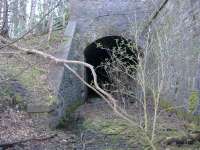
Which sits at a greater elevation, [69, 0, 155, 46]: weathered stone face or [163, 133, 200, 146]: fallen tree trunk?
[69, 0, 155, 46]: weathered stone face

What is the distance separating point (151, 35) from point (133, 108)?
216 cm

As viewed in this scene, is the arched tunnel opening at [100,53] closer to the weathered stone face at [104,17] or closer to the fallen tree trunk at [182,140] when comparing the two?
the weathered stone face at [104,17]

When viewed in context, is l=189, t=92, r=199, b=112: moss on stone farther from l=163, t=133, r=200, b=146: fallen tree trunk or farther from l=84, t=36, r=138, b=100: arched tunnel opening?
l=84, t=36, r=138, b=100: arched tunnel opening

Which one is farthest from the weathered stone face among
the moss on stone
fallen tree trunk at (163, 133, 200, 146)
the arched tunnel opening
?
fallen tree trunk at (163, 133, 200, 146)

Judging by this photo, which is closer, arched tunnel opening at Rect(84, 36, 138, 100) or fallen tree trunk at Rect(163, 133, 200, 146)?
fallen tree trunk at Rect(163, 133, 200, 146)

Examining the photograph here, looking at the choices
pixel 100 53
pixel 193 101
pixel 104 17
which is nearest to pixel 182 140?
pixel 193 101

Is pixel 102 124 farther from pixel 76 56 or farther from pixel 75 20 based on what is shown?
pixel 75 20

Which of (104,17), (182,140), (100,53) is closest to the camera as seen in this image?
(182,140)

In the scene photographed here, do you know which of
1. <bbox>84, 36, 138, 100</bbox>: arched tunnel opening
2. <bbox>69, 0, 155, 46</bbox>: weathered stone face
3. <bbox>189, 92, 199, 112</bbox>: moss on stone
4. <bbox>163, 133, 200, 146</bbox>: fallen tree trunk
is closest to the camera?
<bbox>163, 133, 200, 146</bbox>: fallen tree trunk

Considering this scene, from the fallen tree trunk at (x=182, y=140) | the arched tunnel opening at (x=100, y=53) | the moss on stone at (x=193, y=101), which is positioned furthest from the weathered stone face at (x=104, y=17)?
the fallen tree trunk at (x=182, y=140)

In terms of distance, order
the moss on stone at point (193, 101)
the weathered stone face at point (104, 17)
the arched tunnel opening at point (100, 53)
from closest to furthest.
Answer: the moss on stone at point (193, 101), the weathered stone face at point (104, 17), the arched tunnel opening at point (100, 53)

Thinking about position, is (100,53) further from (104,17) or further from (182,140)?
(182,140)

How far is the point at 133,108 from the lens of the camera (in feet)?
36.0

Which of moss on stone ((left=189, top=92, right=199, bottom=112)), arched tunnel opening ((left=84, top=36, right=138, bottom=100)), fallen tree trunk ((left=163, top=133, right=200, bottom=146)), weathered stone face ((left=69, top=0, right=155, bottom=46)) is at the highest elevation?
weathered stone face ((left=69, top=0, right=155, bottom=46))
